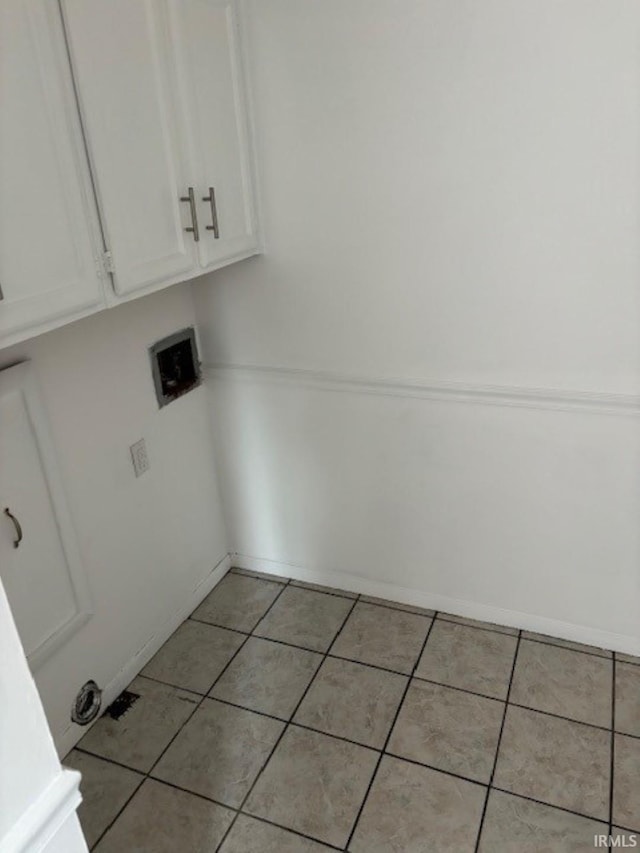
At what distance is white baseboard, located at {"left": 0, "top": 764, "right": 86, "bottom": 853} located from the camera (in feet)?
2.33

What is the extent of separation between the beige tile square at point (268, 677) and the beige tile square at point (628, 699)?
884 mm

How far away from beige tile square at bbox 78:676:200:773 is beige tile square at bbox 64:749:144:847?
27 millimetres

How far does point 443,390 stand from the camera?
6.50 ft

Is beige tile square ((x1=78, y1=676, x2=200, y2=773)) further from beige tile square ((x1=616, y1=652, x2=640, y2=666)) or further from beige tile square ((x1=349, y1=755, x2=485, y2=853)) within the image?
beige tile square ((x1=616, y1=652, x2=640, y2=666))

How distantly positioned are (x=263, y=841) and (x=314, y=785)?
0.62 feet

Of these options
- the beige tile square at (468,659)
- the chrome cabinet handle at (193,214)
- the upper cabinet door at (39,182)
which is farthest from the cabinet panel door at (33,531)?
the beige tile square at (468,659)

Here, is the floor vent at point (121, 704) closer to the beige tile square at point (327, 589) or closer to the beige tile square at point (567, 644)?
the beige tile square at point (327, 589)

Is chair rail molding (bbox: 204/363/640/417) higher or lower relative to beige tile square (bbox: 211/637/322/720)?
higher

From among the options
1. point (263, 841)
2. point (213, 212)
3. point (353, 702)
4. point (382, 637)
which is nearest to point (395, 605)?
point (382, 637)

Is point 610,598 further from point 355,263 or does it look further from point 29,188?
point 29,188

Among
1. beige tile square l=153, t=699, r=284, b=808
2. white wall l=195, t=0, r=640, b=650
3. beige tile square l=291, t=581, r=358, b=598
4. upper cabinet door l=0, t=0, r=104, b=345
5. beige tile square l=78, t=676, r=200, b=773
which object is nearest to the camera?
upper cabinet door l=0, t=0, r=104, b=345

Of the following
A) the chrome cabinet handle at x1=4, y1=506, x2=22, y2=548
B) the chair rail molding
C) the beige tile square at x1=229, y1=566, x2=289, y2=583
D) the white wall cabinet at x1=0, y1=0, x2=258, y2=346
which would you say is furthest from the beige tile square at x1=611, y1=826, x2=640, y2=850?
the white wall cabinet at x1=0, y1=0, x2=258, y2=346

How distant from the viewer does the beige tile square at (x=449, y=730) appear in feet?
5.75

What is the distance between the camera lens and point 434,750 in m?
1.79
